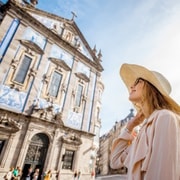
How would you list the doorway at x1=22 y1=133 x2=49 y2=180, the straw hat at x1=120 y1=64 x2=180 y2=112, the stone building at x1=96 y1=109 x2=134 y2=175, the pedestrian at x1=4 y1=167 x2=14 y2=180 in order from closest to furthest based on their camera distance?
the straw hat at x1=120 y1=64 x2=180 y2=112
the pedestrian at x1=4 y1=167 x2=14 y2=180
the doorway at x1=22 y1=133 x2=49 y2=180
the stone building at x1=96 y1=109 x2=134 y2=175

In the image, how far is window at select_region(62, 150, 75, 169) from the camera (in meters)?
12.0

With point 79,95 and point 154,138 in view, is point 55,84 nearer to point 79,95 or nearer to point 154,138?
point 79,95

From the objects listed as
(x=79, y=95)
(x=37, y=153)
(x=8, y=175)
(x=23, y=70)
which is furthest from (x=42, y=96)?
(x=8, y=175)

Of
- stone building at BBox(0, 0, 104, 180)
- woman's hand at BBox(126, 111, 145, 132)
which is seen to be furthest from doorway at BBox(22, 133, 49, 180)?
woman's hand at BBox(126, 111, 145, 132)

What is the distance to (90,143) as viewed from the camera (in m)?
14.2

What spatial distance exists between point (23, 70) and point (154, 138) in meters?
12.5

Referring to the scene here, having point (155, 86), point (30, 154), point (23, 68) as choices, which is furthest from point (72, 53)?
point (155, 86)

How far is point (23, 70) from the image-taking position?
38.5 feet

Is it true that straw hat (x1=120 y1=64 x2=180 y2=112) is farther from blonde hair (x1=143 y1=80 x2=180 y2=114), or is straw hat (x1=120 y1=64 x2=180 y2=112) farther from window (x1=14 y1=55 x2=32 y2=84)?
window (x1=14 y1=55 x2=32 y2=84)

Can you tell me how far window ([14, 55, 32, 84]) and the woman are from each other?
11462mm

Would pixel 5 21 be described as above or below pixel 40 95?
above

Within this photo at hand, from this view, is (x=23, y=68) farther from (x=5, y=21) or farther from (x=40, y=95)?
(x=5, y=21)

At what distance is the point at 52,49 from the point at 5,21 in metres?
4.44

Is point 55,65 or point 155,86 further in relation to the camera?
point 55,65
